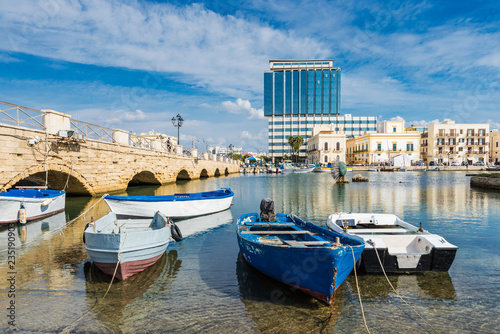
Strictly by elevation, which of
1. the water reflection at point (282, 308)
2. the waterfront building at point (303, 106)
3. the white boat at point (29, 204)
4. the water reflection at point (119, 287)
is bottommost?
the water reflection at point (282, 308)

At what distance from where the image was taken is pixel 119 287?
22.9ft

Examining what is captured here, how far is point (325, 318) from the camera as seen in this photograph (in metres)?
5.76

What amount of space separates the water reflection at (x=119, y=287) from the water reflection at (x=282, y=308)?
2124 millimetres

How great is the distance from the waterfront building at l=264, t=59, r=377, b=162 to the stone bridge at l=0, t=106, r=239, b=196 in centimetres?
8777

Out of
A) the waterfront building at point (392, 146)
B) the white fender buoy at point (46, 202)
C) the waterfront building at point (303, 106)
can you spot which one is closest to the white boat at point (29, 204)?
the white fender buoy at point (46, 202)

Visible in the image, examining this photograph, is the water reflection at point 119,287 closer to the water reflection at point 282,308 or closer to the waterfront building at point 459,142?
the water reflection at point 282,308

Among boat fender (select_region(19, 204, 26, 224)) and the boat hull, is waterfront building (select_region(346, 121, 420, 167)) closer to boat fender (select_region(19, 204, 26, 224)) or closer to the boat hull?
the boat hull

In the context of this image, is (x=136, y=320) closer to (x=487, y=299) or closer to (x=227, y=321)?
(x=227, y=321)

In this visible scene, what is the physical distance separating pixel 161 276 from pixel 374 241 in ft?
18.7

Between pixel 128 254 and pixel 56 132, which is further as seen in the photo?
pixel 56 132

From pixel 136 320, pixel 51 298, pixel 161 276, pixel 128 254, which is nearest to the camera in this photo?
pixel 136 320

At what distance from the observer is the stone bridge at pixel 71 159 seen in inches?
550

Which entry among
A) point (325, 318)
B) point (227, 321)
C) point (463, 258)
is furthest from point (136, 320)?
point (463, 258)

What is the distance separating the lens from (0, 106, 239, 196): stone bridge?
45.9 feet
